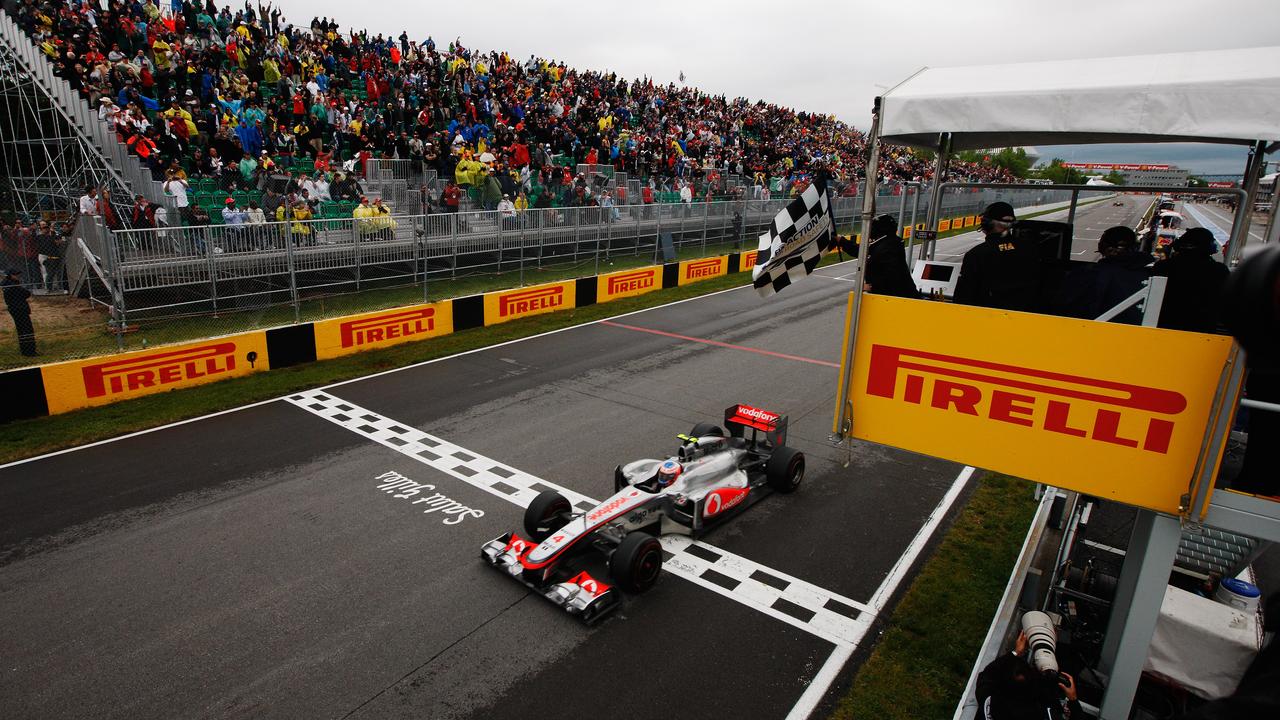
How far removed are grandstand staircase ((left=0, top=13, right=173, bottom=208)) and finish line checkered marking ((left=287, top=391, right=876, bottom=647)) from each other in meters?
9.43

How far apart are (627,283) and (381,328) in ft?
25.3

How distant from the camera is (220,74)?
18406mm

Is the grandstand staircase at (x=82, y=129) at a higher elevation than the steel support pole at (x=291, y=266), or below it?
higher

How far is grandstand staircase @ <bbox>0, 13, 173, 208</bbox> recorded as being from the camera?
48.9ft

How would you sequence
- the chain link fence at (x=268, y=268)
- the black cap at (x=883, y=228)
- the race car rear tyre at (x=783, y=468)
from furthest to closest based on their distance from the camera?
the chain link fence at (x=268, y=268)
the race car rear tyre at (x=783, y=468)
the black cap at (x=883, y=228)

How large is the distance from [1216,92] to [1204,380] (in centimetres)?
134

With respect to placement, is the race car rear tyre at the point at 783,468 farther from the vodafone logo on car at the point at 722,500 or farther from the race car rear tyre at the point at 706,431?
the race car rear tyre at the point at 706,431

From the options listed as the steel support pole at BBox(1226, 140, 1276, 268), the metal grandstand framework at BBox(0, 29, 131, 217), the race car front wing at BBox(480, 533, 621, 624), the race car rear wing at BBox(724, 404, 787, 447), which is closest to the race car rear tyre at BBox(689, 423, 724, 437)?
the race car rear wing at BBox(724, 404, 787, 447)

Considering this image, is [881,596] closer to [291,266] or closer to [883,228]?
[883,228]

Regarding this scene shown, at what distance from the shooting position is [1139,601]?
3738 millimetres

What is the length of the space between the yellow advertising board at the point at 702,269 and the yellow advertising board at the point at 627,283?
1360 millimetres

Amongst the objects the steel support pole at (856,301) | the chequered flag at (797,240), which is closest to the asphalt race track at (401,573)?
the steel support pole at (856,301)

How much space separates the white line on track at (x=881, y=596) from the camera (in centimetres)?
501

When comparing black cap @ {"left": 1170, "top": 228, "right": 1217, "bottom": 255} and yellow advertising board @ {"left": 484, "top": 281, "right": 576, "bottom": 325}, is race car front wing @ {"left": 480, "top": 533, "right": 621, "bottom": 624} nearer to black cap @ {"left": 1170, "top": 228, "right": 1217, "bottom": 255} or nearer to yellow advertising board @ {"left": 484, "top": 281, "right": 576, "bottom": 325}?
black cap @ {"left": 1170, "top": 228, "right": 1217, "bottom": 255}
